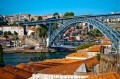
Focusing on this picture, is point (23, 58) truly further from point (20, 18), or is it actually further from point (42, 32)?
point (20, 18)

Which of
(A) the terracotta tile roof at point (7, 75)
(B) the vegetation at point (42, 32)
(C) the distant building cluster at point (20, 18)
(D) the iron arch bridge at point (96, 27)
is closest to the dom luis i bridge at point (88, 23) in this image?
(D) the iron arch bridge at point (96, 27)

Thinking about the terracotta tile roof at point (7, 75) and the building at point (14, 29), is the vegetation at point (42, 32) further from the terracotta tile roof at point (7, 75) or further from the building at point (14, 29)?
the terracotta tile roof at point (7, 75)

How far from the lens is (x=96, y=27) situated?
4909 cm

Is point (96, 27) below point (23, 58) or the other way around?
the other way around

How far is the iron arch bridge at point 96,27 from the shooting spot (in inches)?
1794

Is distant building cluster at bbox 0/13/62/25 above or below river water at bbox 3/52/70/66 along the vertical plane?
above

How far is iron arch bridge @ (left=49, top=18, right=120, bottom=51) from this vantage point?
149 ft

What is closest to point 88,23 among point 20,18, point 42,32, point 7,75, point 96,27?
Answer: point 96,27

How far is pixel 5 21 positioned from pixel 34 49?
22502 millimetres

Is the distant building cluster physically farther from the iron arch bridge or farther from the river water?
the river water

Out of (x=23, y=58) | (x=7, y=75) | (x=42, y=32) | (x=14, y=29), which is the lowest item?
(x=23, y=58)

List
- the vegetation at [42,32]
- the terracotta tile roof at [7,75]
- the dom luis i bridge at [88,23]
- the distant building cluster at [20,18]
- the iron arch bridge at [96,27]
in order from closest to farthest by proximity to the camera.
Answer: the terracotta tile roof at [7,75] < the iron arch bridge at [96,27] < the dom luis i bridge at [88,23] < the vegetation at [42,32] < the distant building cluster at [20,18]

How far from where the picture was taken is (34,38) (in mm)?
68000

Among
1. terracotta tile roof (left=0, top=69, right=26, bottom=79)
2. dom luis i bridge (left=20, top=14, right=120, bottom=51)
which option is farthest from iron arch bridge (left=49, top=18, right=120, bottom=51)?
terracotta tile roof (left=0, top=69, right=26, bottom=79)
